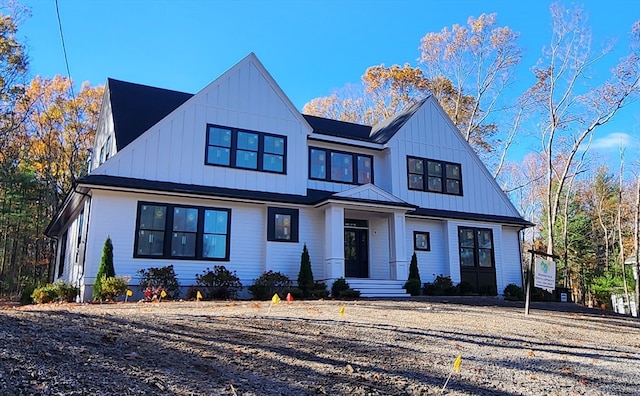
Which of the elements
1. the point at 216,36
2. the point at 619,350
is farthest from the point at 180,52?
the point at 619,350

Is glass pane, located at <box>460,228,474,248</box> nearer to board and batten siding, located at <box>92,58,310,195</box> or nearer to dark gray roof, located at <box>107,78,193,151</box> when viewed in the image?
board and batten siding, located at <box>92,58,310,195</box>

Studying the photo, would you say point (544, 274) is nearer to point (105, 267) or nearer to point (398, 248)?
point (398, 248)

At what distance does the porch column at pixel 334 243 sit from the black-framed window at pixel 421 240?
3.64 meters

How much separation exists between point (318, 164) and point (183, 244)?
5701 mm

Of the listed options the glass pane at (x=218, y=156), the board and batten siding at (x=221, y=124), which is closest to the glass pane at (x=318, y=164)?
the board and batten siding at (x=221, y=124)

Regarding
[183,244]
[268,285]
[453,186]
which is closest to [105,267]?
[183,244]

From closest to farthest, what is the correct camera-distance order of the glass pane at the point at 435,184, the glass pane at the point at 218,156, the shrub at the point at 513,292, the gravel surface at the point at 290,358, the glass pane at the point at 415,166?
the gravel surface at the point at 290,358
the glass pane at the point at 218,156
the shrub at the point at 513,292
the glass pane at the point at 415,166
the glass pane at the point at 435,184

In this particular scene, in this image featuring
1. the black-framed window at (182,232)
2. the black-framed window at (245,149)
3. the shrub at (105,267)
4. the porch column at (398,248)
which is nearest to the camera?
the shrub at (105,267)

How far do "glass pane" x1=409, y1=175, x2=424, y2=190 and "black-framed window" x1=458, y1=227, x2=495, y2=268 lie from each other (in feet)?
7.17

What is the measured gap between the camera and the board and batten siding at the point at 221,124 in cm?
1405

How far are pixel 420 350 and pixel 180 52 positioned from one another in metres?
11.1

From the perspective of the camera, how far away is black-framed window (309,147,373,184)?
17.3 metres

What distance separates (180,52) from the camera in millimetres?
13789

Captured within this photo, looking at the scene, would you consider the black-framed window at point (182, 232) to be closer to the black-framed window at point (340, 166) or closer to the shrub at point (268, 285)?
the shrub at point (268, 285)
